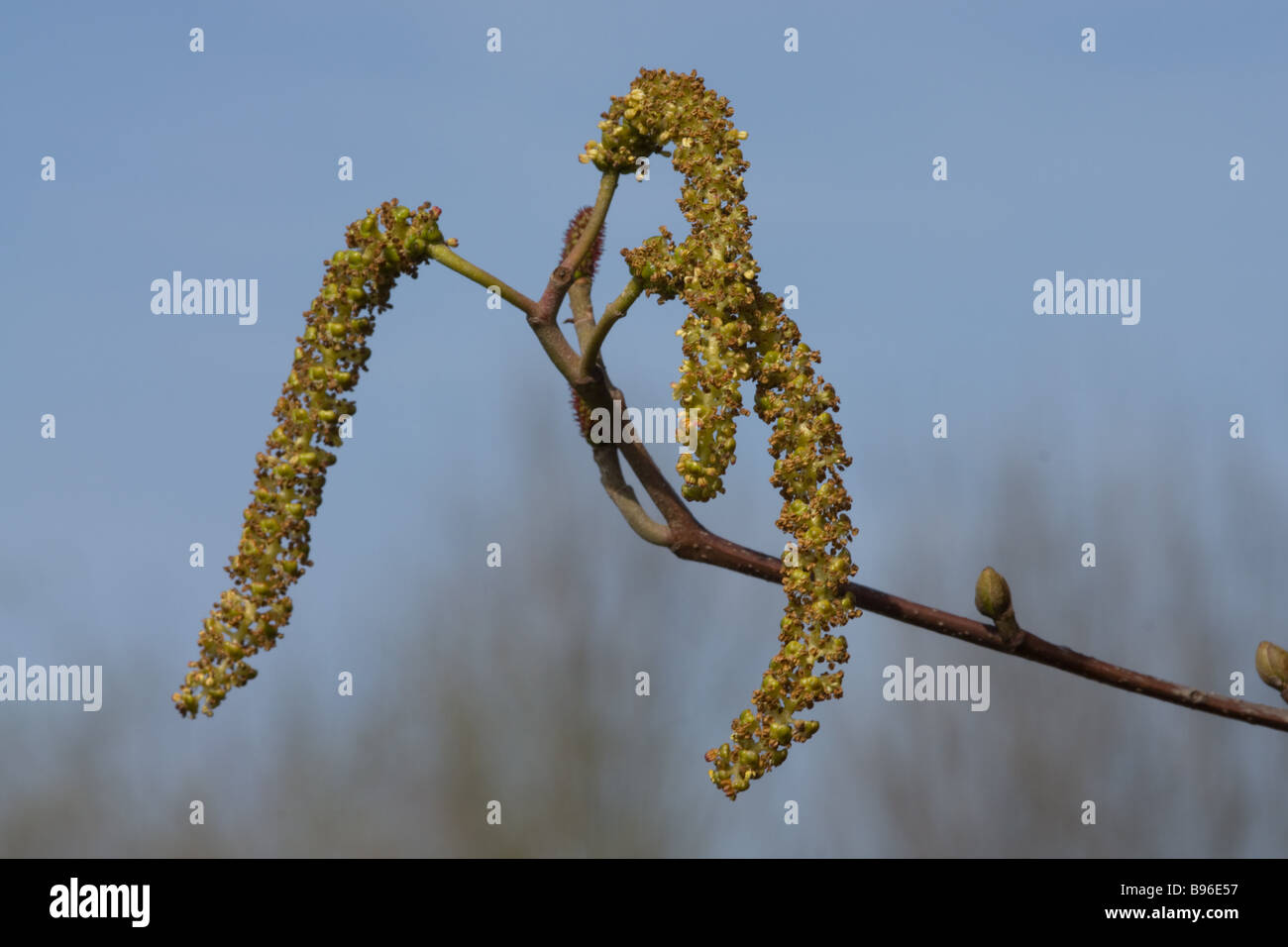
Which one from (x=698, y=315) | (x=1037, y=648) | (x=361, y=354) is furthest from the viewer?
(x=1037, y=648)

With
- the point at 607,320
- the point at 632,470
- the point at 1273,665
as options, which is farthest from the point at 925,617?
the point at 1273,665

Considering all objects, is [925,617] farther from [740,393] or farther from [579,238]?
[579,238]

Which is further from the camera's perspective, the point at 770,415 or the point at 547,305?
the point at 547,305

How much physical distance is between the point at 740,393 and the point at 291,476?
78cm

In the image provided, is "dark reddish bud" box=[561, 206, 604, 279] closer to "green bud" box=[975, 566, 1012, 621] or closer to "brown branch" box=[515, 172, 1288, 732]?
"brown branch" box=[515, 172, 1288, 732]

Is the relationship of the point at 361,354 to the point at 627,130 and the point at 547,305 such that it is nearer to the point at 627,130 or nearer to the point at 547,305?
the point at 547,305

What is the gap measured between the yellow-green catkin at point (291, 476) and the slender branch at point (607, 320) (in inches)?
15.0

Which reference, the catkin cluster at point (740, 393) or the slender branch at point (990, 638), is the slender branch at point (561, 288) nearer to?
the catkin cluster at point (740, 393)

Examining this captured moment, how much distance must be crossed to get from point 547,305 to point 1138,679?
1405 millimetres

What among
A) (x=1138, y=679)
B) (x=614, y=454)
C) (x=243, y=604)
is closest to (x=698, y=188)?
(x=614, y=454)

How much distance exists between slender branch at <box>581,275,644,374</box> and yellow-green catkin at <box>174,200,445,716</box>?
0.38m

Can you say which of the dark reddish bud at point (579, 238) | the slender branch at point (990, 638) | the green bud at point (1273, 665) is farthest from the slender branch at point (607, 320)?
the green bud at point (1273, 665)

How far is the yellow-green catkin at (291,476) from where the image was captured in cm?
223

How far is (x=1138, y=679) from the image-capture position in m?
2.67
